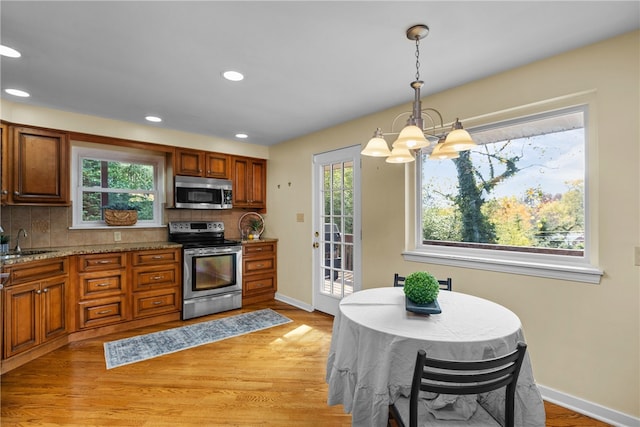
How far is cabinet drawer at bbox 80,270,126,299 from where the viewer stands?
10.1ft

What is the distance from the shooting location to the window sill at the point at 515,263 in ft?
6.51

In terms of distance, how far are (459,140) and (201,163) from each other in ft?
11.6

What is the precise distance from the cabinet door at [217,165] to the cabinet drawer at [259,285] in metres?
1.57

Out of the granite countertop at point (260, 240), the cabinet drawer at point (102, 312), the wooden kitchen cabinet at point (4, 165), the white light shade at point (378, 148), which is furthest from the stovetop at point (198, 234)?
the white light shade at point (378, 148)

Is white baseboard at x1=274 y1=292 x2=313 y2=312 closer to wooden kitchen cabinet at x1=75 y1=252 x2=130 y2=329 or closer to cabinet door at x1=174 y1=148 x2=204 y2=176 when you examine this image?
wooden kitchen cabinet at x1=75 y1=252 x2=130 y2=329

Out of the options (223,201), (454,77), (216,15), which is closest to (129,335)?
(223,201)

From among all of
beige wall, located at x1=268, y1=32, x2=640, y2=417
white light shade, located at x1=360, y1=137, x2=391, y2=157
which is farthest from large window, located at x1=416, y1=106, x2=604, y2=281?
white light shade, located at x1=360, y1=137, x2=391, y2=157

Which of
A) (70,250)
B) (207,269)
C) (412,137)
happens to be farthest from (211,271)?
(412,137)

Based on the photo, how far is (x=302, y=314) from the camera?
3928 millimetres

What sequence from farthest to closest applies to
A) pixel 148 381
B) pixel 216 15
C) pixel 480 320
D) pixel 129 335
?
pixel 129 335 < pixel 148 381 < pixel 216 15 < pixel 480 320

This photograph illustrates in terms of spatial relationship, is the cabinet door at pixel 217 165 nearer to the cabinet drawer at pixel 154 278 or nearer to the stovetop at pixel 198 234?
the stovetop at pixel 198 234

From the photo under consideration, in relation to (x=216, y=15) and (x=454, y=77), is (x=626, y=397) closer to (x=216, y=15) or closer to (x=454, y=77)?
(x=454, y=77)

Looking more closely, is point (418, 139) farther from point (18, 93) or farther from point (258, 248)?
point (18, 93)

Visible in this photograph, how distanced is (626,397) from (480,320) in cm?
125
